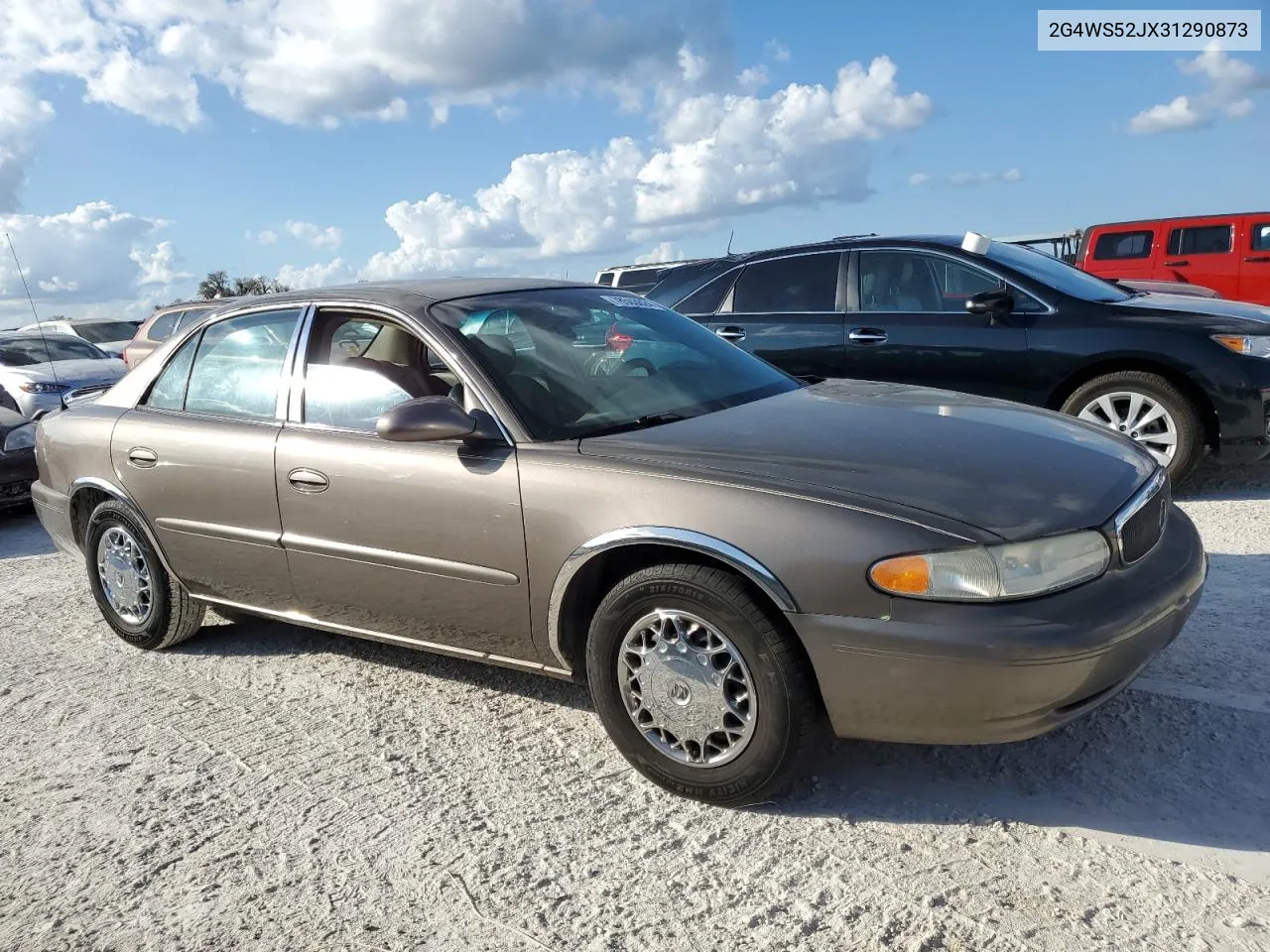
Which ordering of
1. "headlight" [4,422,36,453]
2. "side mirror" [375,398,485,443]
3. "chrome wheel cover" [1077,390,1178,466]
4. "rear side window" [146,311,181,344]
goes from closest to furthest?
"side mirror" [375,398,485,443] → "chrome wheel cover" [1077,390,1178,466] → "headlight" [4,422,36,453] → "rear side window" [146,311,181,344]

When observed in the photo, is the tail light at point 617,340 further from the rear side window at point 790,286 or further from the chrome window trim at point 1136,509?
the rear side window at point 790,286

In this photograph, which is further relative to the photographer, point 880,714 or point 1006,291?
point 1006,291

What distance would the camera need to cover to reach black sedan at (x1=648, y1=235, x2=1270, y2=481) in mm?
5738

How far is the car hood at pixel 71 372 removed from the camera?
1255cm

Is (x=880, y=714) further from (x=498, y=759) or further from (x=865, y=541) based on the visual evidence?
(x=498, y=759)

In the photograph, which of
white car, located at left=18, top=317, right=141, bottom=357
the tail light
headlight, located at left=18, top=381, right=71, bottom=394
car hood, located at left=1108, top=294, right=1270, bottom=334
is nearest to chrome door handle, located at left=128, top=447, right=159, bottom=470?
the tail light

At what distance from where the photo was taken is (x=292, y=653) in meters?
4.30

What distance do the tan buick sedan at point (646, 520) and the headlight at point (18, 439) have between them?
14.1 ft

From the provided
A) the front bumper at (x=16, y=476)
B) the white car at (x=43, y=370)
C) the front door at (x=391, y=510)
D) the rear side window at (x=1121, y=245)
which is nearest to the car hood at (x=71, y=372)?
the white car at (x=43, y=370)

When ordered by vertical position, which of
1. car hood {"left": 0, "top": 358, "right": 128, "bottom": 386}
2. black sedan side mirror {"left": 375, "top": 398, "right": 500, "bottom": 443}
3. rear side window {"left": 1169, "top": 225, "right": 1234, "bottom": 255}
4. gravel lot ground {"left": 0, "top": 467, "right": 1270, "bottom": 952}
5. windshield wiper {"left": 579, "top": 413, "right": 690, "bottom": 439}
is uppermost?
rear side window {"left": 1169, "top": 225, "right": 1234, "bottom": 255}

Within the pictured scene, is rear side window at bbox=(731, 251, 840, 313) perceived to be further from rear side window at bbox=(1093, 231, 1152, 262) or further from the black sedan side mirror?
rear side window at bbox=(1093, 231, 1152, 262)

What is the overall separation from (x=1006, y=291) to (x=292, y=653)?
4.51 m

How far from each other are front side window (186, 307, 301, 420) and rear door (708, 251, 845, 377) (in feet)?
11.2

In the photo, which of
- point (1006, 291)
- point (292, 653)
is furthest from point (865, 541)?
point (1006, 291)
